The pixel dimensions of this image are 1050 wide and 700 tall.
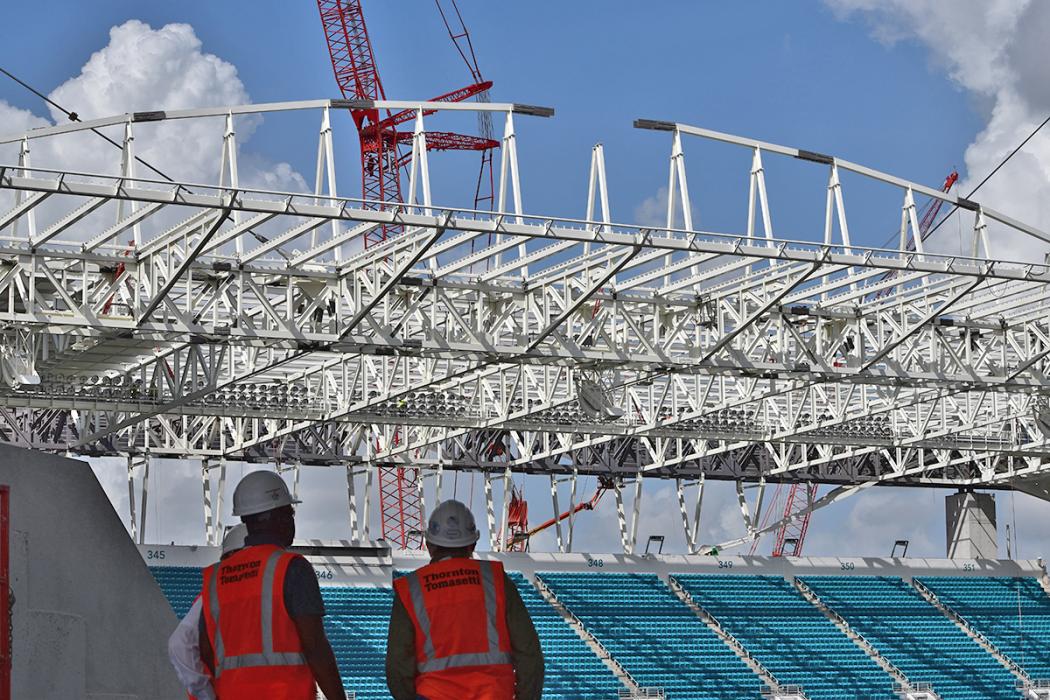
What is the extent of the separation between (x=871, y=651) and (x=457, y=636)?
38.7 m

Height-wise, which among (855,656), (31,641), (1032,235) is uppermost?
(1032,235)

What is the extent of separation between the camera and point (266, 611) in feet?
19.6

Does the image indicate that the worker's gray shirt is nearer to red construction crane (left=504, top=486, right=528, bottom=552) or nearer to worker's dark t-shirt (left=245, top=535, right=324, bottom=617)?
worker's dark t-shirt (left=245, top=535, right=324, bottom=617)

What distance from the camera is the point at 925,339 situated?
33.4 meters

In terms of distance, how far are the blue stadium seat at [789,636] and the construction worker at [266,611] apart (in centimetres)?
3531

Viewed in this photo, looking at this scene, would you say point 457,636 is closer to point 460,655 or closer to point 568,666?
point 460,655

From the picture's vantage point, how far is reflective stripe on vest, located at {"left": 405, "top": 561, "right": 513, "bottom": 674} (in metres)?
6.12

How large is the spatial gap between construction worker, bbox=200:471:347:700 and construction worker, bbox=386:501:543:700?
0.33 m

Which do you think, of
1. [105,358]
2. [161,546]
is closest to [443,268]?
[105,358]

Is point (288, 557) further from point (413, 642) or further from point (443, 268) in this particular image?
point (443, 268)

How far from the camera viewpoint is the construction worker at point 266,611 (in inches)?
233

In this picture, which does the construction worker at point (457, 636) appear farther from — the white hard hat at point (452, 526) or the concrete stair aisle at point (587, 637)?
the concrete stair aisle at point (587, 637)

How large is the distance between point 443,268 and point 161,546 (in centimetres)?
1699

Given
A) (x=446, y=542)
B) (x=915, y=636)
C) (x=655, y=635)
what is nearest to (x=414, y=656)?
(x=446, y=542)
